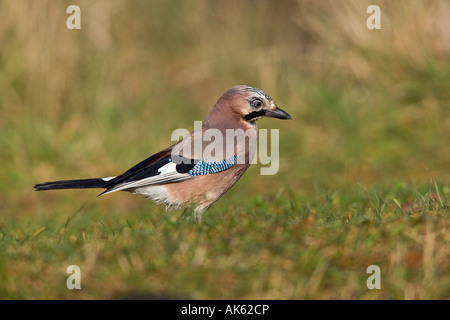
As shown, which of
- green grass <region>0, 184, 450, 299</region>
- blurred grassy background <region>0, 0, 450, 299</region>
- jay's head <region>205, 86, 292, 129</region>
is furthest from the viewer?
jay's head <region>205, 86, 292, 129</region>

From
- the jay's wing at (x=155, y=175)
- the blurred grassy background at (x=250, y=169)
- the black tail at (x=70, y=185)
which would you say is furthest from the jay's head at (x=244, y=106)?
the black tail at (x=70, y=185)

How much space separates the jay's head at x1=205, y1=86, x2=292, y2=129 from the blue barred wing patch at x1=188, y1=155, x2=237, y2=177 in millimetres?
465

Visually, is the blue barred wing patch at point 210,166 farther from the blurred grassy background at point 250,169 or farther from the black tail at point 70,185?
the black tail at point 70,185

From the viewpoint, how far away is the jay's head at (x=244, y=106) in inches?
235

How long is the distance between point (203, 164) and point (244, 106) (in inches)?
26.0

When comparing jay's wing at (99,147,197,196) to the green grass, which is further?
jay's wing at (99,147,197,196)

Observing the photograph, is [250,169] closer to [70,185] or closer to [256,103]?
[256,103]

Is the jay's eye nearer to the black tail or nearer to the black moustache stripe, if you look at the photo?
the black moustache stripe

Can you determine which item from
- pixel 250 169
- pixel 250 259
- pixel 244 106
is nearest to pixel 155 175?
pixel 244 106

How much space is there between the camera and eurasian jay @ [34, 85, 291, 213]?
5.64m

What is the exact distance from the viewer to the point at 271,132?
9711mm

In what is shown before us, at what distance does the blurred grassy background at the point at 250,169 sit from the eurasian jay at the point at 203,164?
0.68 ft

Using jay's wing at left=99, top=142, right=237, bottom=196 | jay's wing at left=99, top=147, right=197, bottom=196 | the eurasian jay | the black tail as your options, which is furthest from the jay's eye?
the black tail
